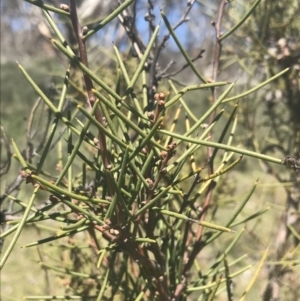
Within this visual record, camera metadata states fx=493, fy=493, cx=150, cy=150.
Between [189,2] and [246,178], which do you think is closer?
[189,2]

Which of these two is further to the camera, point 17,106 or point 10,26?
point 10,26

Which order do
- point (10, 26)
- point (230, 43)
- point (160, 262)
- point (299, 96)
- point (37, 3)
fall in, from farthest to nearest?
1. point (10, 26)
2. point (230, 43)
3. point (299, 96)
4. point (160, 262)
5. point (37, 3)

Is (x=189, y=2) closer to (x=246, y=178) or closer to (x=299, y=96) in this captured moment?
(x=299, y=96)

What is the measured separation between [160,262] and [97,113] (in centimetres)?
15

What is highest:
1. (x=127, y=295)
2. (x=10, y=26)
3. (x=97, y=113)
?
(x=10, y=26)


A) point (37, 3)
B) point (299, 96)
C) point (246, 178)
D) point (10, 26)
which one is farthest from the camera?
point (10, 26)

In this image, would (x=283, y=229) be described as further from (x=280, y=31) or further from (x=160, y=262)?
(x=160, y=262)

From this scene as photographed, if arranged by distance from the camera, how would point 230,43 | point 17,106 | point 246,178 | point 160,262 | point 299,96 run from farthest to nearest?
1. point 17,106
2. point 246,178
3. point 230,43
4. point 299,96
5. point 160,262

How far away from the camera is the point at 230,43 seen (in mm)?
958

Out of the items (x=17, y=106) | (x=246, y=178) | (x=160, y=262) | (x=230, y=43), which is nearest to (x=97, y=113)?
(x=160, y=262)

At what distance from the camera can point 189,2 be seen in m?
0.47

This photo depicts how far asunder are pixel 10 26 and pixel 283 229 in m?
9.69

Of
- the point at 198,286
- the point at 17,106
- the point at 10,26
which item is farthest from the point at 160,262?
the point at 10,26

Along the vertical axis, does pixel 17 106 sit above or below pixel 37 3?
above
